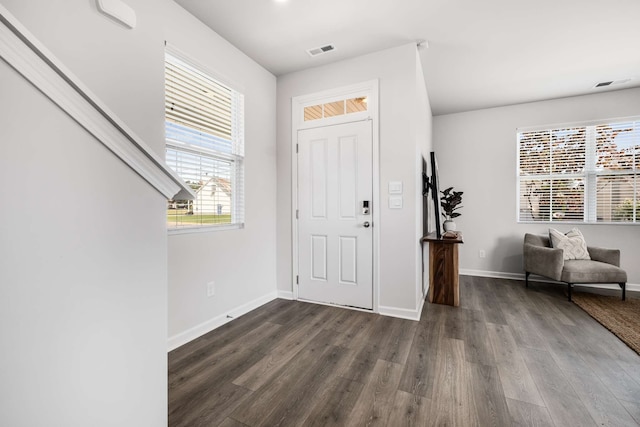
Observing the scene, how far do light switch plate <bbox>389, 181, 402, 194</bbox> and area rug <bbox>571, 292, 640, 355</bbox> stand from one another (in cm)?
221

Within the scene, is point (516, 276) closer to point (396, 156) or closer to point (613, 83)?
point (613, 83)

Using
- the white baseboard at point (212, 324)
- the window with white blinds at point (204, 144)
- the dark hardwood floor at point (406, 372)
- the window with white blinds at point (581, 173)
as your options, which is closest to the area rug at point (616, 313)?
the dark hardwood floor at point (406, 372)

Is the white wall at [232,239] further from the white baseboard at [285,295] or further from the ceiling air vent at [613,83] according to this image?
the ceiling air vent at [613,83]

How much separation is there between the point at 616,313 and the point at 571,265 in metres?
0.66

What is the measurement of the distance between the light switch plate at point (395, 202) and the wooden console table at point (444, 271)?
1.85ft

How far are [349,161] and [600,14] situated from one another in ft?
8.01

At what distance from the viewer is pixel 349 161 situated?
10.6ft

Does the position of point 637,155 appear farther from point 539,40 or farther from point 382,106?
point 382,106

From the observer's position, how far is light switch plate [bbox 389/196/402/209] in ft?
9.84

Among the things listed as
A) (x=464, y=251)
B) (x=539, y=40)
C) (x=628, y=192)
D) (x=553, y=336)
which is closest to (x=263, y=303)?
(x=553, y=336)

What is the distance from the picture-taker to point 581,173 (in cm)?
421

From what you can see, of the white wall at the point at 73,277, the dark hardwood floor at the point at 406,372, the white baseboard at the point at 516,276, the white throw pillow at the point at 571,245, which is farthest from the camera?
the white baseboard at the point at 516,276

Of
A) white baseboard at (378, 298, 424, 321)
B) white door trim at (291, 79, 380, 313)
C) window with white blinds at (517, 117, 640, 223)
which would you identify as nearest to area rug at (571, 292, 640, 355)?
window with white blinds at (517, 117, 640, 223)

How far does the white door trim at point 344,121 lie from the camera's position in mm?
3080
